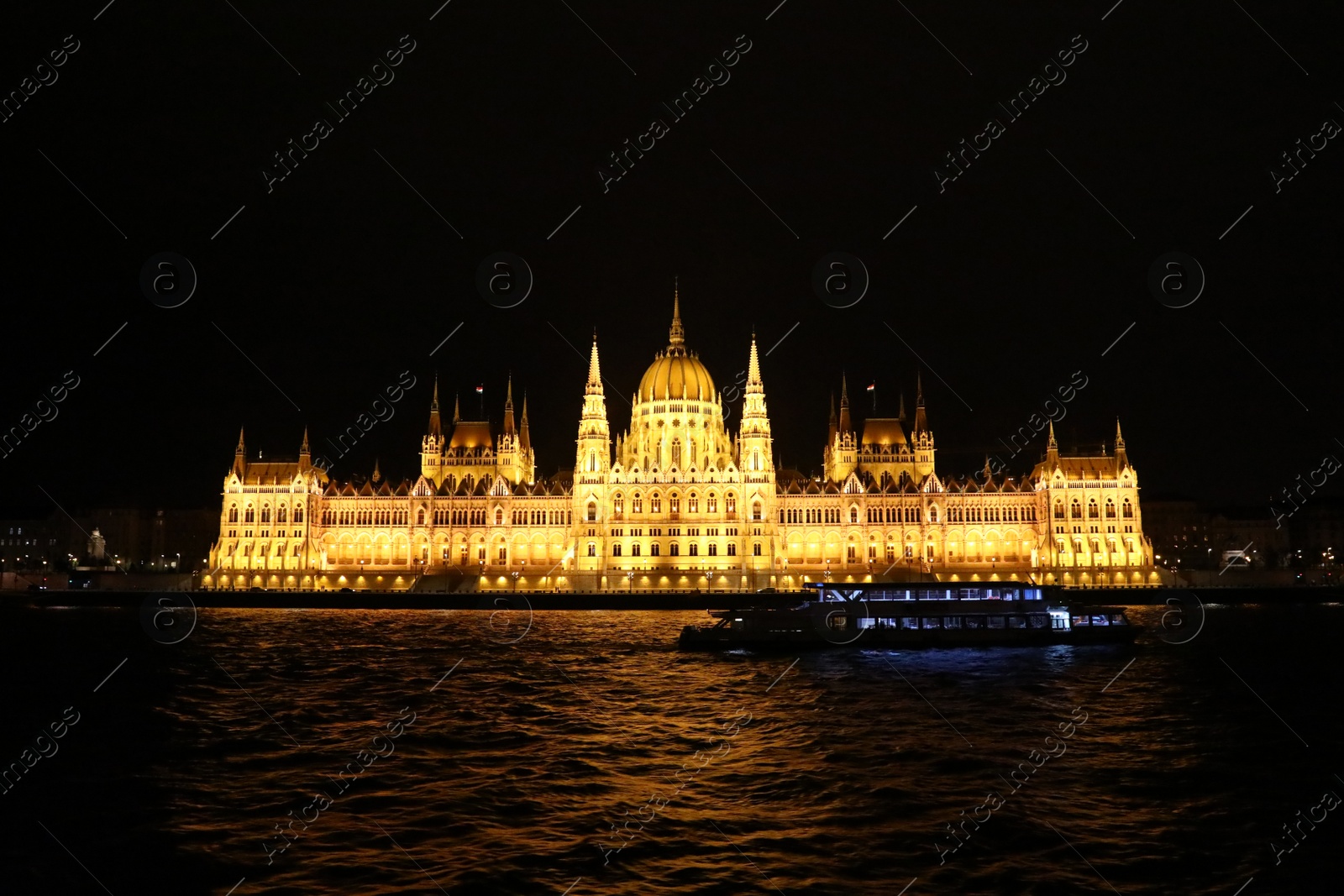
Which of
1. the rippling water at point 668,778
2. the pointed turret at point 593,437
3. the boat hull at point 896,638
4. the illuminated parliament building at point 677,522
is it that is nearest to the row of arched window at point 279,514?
the illuminated parliament building at point 677,522

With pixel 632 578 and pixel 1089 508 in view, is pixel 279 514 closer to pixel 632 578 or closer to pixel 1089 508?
pixel 632 578

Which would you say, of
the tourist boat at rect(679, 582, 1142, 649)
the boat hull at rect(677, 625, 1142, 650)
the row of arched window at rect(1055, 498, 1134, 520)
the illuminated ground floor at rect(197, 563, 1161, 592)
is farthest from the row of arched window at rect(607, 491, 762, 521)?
the boat hull at rect(677, 625, 1142, 650)

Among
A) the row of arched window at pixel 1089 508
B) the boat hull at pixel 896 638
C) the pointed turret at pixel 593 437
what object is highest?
the pointed turret at pixel 593 437

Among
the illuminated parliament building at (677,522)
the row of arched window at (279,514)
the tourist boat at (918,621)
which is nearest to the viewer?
the tourist boat at (918,621)

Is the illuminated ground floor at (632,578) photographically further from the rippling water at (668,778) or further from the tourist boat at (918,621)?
the rippling water at (668,778)

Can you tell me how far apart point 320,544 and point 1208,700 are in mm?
105324

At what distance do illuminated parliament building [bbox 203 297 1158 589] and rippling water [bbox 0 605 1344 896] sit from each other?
66.7 m

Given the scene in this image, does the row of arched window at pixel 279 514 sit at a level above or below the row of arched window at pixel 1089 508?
above

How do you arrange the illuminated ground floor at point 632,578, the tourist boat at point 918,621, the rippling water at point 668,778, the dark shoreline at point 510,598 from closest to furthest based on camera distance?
the rippling water at point 668,778
the tourist boat at point 918,621
the dark shoreline at point 510,598
the illuminated ground floor at point 632,578

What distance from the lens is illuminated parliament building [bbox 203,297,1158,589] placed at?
4705 inches

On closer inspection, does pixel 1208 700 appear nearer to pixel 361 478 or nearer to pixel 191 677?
pixel 191 677

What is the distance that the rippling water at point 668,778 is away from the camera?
2078cm

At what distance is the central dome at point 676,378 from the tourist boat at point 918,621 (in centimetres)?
6561

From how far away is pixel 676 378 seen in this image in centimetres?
13125
